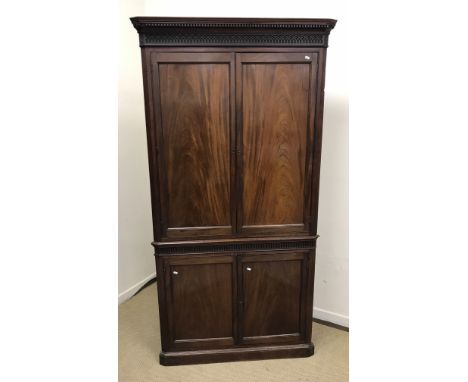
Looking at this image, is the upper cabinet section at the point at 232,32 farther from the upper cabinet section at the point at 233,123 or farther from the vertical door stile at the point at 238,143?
the vertical door stile at the point at 238,143

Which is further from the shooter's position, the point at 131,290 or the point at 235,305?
the point at 131,290

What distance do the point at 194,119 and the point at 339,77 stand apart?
0.97 m

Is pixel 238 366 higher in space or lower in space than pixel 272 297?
lower

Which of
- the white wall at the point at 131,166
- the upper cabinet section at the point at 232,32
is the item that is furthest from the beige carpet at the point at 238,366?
the upper cabinet section at the point at 232,32

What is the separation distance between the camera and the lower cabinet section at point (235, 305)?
1.78 meters

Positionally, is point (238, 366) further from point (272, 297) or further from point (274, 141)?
point (274, 141)

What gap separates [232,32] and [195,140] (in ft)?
1.76

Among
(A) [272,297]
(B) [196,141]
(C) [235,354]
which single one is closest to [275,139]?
(B) [196,141]

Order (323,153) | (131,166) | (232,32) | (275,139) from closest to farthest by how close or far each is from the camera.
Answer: (232,32) → (275,139) → (323,153) → (131,166)

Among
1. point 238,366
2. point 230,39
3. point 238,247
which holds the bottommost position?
point 238,366

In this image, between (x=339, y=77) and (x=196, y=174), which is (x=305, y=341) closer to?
(x=196, y=174)

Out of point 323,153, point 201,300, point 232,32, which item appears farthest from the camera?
point 323,153

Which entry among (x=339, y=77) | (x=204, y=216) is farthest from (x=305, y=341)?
(x=339, y=77)

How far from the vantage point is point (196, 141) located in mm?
1664
